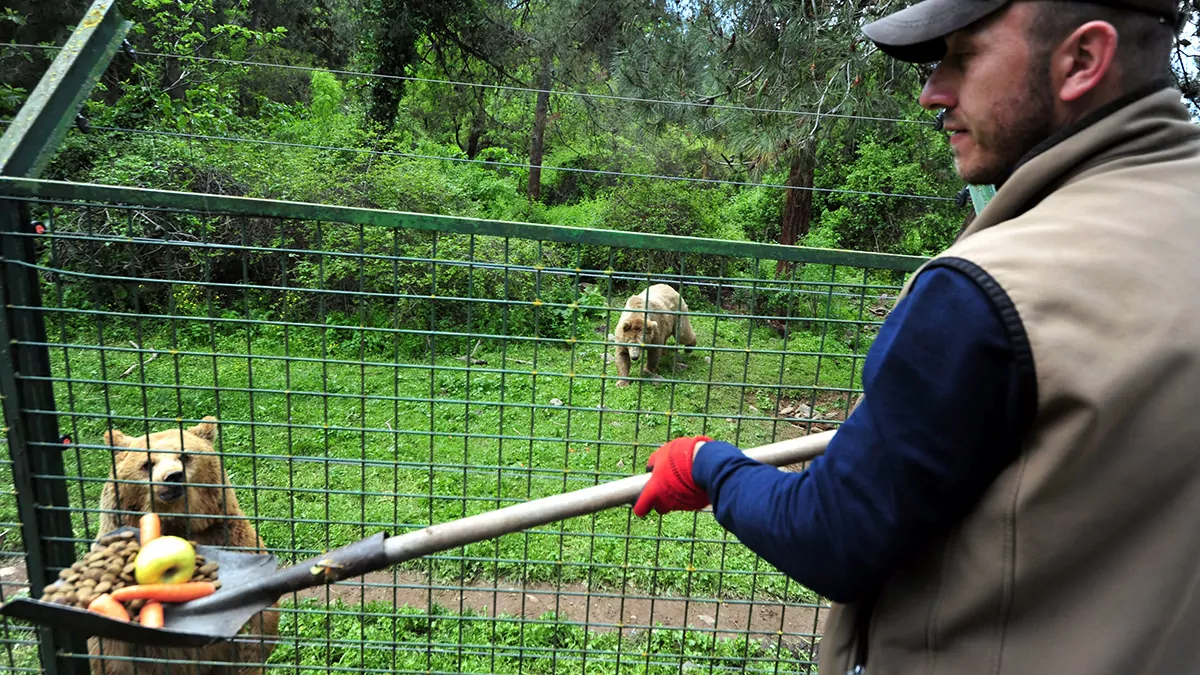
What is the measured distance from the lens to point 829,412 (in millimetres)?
8602

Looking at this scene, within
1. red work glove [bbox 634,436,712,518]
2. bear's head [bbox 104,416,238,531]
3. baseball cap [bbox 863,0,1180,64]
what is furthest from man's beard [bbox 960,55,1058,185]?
bear's head [bbox 104,416,238,531]

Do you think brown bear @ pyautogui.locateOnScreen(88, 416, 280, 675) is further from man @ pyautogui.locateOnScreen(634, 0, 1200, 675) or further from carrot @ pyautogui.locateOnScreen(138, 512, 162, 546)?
man @ pyautogui.locateOnScreen(634, 0, 1200, 675)

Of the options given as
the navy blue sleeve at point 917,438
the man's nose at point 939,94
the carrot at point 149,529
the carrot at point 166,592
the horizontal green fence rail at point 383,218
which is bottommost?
the carrot at point 166,592

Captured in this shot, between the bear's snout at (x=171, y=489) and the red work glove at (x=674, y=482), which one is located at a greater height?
the red work glove at (x=674, y=482)

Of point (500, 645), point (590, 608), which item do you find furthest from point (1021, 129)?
point (590, 608)

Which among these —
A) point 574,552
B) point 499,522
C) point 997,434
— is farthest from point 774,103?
point 997,434

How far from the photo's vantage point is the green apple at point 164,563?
2193 millimetres

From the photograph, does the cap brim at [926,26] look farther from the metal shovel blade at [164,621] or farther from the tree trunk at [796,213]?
the tree trunk at [796,213]

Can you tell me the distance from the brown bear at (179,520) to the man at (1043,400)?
8.39 feet

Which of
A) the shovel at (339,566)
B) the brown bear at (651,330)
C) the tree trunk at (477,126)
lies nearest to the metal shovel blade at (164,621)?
the shovel at (339,566)

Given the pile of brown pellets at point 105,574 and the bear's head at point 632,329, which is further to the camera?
the bear's head at point 632,329

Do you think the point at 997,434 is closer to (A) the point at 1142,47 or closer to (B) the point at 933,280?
(B) the point at 933,280

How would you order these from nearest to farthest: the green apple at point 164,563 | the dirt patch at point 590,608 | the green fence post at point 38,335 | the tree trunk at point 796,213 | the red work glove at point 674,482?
the red work glove at point 674,482 < the green apple at point 164,563 < the green fence post at point 38,335 < the dirt patch at point 590,608 < the tree trunk at point 796,213

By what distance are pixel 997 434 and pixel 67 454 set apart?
6617 mm
